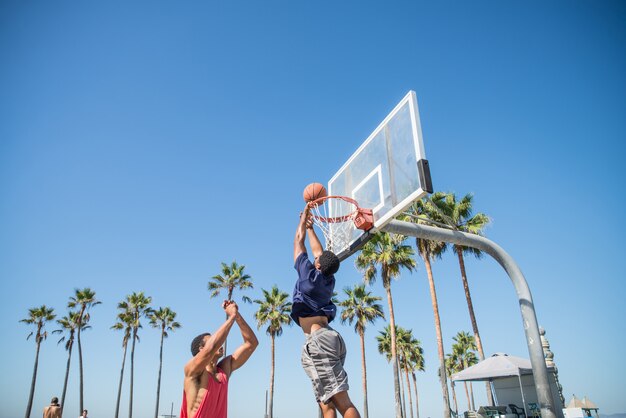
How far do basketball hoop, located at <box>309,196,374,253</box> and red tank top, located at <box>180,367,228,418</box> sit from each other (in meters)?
3.47

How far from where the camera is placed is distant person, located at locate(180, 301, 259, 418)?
3.68 m

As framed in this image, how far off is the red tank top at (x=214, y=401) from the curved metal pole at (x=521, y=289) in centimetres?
377

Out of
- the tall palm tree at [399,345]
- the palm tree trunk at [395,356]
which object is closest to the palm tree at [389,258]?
the palm tree trunk at [395,356]

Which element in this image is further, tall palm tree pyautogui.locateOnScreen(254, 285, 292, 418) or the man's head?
tall palm tree pyautogui.locateOnScreen(254, 285, 292, 418)

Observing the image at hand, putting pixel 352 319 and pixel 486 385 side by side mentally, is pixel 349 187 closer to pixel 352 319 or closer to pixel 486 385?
pixel 486 385

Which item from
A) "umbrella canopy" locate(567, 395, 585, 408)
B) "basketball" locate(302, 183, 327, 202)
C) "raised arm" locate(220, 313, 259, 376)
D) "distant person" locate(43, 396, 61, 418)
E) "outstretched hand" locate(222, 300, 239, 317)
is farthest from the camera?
"umbrella canopy" locate(567, 395, 585, 408)

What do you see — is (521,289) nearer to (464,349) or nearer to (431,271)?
(431,271)

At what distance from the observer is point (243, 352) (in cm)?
444

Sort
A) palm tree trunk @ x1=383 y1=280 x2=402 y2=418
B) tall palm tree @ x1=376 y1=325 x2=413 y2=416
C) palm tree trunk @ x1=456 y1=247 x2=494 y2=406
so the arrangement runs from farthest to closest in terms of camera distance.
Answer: tall palm tree @ x1=376 y1=325 x2=413 y2=416, palm tree trunk @ x1=383 y1=280 x2=402 y2=418, palm tree trunk @ x1=456 y1=247 x2=494 y2=406

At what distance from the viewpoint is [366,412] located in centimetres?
2962

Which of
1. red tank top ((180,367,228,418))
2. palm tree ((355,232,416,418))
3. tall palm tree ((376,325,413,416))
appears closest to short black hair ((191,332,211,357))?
red tank top ((180,367,228,418))

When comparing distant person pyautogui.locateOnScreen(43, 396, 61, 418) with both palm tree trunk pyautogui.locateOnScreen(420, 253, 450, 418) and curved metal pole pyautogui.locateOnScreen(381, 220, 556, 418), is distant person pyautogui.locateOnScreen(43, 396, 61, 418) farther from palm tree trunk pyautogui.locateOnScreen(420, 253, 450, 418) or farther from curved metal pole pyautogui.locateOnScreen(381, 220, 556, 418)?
palm tree trunk pyautogui.locateOnScreen(420, 253, 450, 418)

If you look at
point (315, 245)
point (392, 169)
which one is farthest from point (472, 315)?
point (315, 245)

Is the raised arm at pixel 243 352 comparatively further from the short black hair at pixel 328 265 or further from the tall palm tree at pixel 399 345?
the tall palm tree at pixel 399 345
